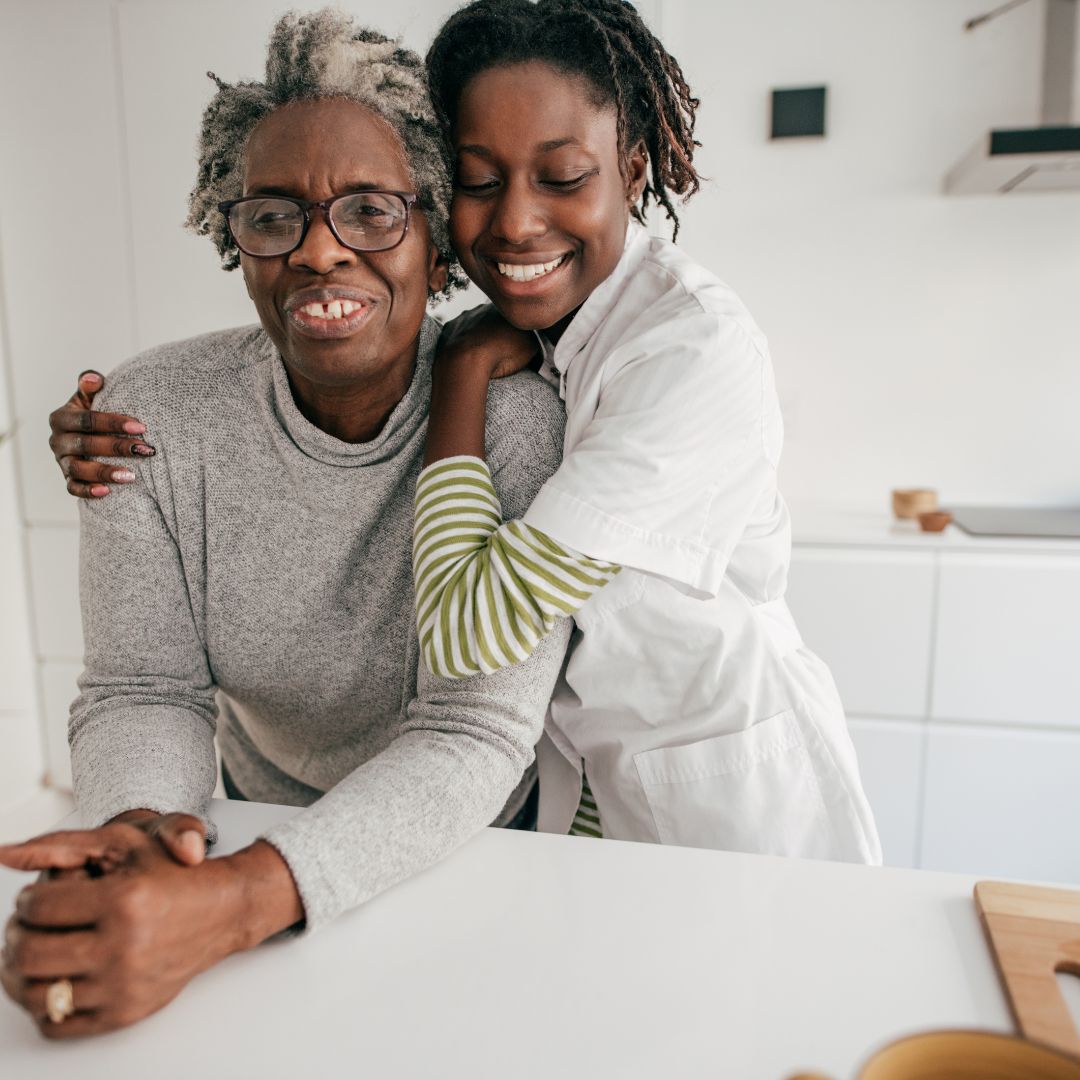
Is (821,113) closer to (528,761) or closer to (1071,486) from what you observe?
(1071,486)

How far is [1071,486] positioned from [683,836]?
6.62 feet

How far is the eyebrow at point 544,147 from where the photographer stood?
102 cm

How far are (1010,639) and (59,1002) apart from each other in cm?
201

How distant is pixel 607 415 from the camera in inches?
36.9

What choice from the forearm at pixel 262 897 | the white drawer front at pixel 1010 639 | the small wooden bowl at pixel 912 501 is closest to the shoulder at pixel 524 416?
the forearm at pixel 262 897

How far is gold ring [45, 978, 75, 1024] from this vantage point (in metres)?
0.57

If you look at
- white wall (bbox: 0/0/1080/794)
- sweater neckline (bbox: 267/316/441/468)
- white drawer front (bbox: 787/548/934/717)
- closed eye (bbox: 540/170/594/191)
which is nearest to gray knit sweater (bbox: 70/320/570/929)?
sweater neckline (bbox: 267/316/441/468)

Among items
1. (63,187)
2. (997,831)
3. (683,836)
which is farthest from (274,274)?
(997,831)

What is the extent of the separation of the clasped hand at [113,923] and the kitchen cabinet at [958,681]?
5.62 feet

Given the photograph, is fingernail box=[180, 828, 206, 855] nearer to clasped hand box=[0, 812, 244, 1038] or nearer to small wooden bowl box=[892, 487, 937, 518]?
clasped hand box=[0, 812, 244, 1038]

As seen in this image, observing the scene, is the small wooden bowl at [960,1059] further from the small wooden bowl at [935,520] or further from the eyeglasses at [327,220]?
the small wooden bowl at [935,520]

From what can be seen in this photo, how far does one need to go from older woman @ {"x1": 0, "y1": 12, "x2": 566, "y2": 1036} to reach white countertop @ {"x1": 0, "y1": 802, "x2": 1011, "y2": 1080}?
18cm

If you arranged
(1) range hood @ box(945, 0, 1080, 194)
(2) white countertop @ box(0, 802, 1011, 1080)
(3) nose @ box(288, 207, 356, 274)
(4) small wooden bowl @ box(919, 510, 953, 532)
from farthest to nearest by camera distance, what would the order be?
(4) small wooden bowl @ box(919, 510, 953, 532), (1) range hood @ box(945, 0, 1080, 194), (3) nose @ box(288, 207, 356, 274), (2) white countertop @ box(0, 802, 1011, 1080)

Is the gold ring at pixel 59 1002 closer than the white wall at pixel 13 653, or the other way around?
the gold ring at pixel 59 1002
